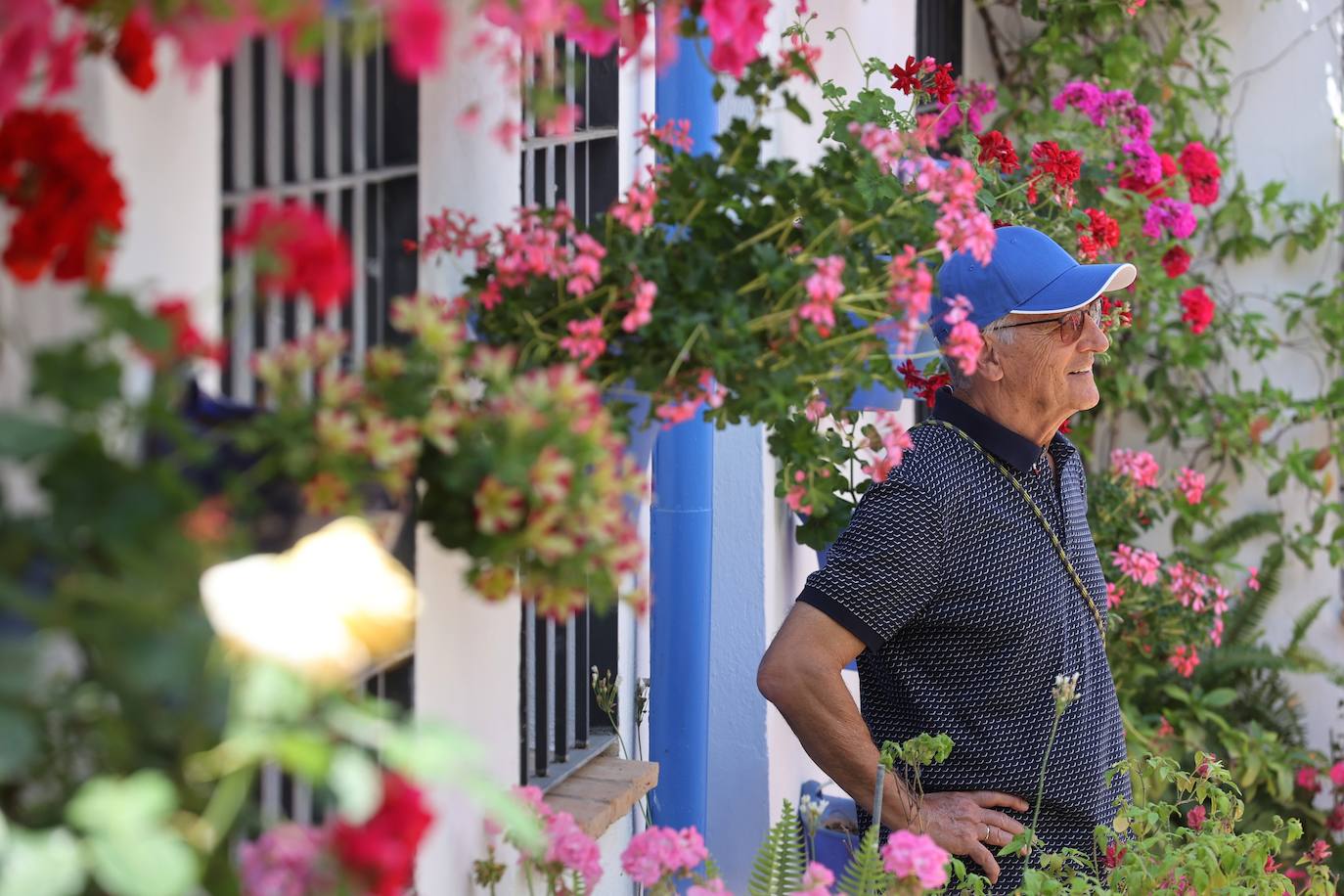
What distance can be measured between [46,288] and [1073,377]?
1.96 meters

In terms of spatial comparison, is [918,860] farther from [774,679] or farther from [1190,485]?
[1190,485]

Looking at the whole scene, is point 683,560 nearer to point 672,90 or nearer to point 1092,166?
point 672,90

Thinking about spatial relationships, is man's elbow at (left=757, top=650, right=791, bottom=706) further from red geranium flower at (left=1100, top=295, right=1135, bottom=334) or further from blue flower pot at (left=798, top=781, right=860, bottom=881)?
red geranium flower at (left=1100, top=295, right=1135, bottom=334)

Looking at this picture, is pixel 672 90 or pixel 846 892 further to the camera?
pixel 672 90

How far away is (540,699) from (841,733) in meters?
0.48

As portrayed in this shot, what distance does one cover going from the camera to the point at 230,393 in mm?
1381

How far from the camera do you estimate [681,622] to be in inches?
107

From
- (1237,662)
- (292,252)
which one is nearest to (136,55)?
(292,252)

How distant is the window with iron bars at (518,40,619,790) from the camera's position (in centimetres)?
229

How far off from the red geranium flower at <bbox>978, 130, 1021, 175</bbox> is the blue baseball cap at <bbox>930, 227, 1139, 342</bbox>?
209 mm

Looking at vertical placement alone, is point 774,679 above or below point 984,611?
below

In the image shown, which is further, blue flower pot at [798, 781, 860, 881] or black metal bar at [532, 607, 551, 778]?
blue flower pot at [798, 781, 860, 881]

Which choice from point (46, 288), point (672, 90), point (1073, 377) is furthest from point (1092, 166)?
point (46, 288)

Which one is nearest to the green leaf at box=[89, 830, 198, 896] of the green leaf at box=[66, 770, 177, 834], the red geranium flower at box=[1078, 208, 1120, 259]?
the green leaf at box=[66, 770, 177, 834]
